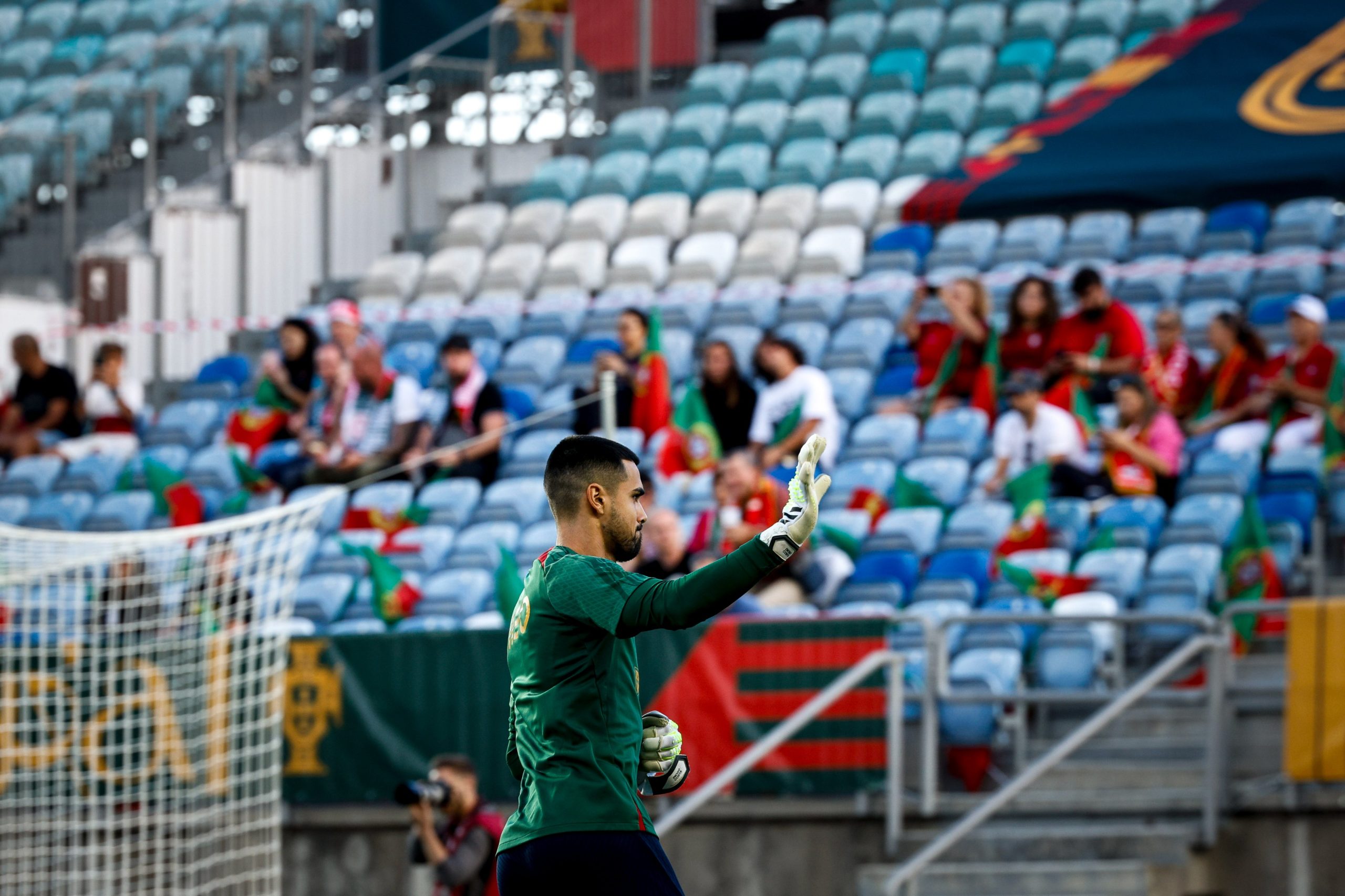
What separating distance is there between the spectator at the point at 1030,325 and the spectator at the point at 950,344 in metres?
0.15

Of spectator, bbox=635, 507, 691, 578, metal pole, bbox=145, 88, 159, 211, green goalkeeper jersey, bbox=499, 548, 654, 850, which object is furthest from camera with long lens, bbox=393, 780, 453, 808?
metal pole, bbox=145, 88, 159, 211

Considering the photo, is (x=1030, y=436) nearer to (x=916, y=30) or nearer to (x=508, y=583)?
(x=508, y=583)

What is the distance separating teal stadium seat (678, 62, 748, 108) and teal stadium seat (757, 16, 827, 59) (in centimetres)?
32

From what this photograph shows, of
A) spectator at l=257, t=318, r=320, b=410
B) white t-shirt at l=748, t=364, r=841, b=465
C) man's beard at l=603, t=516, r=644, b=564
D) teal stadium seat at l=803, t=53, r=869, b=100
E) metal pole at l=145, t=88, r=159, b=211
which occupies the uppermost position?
teal stadium seat at l=803, t=53, r=869, b=100

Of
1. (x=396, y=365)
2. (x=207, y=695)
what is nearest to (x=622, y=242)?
(x=396, y=365)

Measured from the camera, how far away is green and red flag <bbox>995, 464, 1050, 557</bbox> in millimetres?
10422

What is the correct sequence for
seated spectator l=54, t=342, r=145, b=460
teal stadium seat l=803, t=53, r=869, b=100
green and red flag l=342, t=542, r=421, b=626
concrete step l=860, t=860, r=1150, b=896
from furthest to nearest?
teal stadium seat l=803, t=53, r=869, b=100 < seated spectator l=54, t=342, r=145, b=460 < green and red flag l=342, t=542, r=421, b=626 < concrete step l=860, t=860, r=1150, b=896

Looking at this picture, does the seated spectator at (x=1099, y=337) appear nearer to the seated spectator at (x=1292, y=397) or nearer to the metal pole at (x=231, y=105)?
the seated spectator at (x=1292, y=397)

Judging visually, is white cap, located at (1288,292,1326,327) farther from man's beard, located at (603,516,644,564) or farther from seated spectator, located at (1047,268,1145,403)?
man's beard, located at (603,516,644,564)

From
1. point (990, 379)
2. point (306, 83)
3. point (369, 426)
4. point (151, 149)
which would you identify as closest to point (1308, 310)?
point (990, 379)

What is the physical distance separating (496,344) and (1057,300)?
4353 millimetres

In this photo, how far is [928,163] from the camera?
15.5 m

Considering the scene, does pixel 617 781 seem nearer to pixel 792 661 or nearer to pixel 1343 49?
pixel 792 661

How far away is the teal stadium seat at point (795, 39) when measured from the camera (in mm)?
18422
